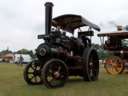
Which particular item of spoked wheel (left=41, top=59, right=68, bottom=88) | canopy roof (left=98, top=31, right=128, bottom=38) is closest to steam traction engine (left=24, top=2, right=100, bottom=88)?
spoked wheel (left=41, top=59, right=68, bottom=88)

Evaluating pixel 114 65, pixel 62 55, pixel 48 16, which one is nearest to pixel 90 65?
pixel 62 55

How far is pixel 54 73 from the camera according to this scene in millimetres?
9734

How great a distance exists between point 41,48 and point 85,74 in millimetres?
2097

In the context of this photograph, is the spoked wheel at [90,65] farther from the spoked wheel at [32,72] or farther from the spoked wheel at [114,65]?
the spoked wheel at [114,65]

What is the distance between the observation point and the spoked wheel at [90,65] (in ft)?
36.8

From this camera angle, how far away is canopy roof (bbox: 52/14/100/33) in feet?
37.5

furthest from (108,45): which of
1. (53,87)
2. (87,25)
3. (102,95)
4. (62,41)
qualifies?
(102,95)

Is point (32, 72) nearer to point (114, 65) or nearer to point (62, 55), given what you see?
point (62, 55)

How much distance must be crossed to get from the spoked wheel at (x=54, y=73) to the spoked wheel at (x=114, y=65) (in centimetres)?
597

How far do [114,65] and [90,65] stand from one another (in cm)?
410

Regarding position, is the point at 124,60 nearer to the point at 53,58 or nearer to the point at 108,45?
the point at 108,45

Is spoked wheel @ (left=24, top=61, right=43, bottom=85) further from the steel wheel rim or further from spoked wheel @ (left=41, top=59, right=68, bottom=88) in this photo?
spoked wheel @ (left=41, top=59, right=68, bottom=88)

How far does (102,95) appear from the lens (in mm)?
7859

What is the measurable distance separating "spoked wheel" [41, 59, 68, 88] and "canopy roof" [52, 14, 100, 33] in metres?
2.17
